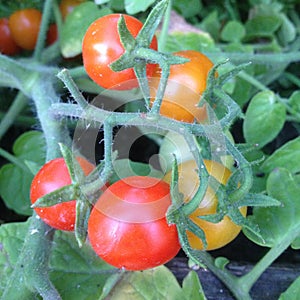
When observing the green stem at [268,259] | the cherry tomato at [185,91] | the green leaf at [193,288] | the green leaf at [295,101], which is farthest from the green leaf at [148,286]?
the green leaf at [295,101]

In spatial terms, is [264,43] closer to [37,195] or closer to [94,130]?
[94,130]

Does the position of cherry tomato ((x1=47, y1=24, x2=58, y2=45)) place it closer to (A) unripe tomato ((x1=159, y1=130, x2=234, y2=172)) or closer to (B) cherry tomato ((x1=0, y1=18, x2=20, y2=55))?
(B) cherry tomato ((x1=0, y1=18, x2=20, y2=55))

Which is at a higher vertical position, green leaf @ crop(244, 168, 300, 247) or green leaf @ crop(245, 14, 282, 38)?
green leaf @ crop(245, 14, 282, 38)

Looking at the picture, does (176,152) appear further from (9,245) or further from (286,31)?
(286,31)

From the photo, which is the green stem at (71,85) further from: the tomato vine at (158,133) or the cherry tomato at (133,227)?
the cherry tomato at (133,227)

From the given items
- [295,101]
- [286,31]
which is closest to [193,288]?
[295,101]

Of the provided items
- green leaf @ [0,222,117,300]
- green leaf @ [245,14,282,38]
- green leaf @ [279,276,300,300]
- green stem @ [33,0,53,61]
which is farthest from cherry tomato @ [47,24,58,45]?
green leaf @ [279,276,300,300]

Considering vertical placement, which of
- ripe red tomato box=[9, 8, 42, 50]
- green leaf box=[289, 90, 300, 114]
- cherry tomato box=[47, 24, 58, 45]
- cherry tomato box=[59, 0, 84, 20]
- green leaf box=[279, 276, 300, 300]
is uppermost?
cherry tomato box=[59, 0, 84, 20]
